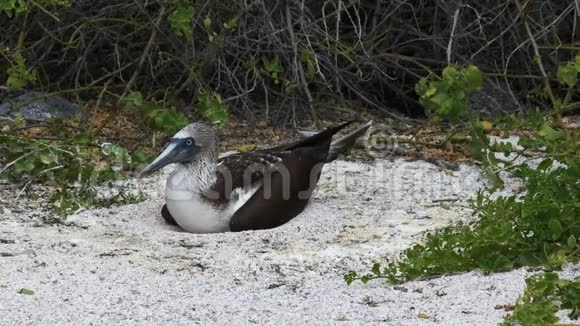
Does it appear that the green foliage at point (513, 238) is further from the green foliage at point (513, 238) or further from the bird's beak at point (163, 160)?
the bird's beak at point (163, 160)

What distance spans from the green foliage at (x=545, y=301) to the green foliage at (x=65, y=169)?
3.03 meters

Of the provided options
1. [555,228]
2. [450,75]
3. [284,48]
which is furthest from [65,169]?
[555,228]

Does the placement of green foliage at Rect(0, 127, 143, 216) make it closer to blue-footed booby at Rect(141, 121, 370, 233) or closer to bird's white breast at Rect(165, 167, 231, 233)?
blue-footed booby at Rect(141, 121, 370, 233)

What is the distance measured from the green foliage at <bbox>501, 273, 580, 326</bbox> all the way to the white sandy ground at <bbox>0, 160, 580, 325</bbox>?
7.6 inches

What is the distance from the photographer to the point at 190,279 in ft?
17.3

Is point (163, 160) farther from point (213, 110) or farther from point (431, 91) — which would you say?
point (431, 91)

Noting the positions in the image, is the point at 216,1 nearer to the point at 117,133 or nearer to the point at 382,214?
the point at 117,133

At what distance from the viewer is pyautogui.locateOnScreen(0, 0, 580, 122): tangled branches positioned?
321 inches

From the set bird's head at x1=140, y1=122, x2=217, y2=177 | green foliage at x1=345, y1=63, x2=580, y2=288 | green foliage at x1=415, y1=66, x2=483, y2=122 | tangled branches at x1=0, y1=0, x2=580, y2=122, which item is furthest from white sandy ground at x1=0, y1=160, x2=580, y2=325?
tangled branches at x1=0, y1=0, x2=580, y2=122

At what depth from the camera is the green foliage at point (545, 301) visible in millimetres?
4070

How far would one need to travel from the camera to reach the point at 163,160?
6641mm

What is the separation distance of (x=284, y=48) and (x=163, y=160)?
75.3 inches

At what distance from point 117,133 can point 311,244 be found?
9.03ft

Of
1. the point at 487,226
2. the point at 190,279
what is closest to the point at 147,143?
the point at 190,279
